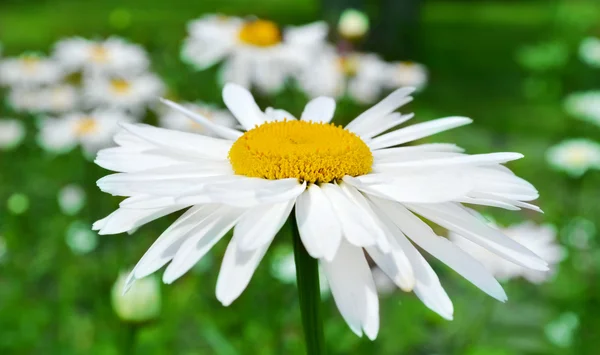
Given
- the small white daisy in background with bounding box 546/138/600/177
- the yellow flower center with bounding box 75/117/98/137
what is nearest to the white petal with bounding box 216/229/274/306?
the yellow flower center with bounding box 75/117/98/137

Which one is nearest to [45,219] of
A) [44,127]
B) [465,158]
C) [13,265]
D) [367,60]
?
[44,127]

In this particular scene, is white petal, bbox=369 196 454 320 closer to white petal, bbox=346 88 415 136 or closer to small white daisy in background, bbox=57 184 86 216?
white petal, bbox=346 88 415 136

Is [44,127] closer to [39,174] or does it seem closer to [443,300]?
[39,174]

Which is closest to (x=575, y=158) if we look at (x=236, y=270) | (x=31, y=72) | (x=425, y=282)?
(x=425, y=282)

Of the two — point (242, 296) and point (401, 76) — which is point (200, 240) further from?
point (401, 76)

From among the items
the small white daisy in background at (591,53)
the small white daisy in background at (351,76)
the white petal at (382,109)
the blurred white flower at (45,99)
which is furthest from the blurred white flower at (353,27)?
the small white daisy in background at (591,53)

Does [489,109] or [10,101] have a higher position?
[10,101]
